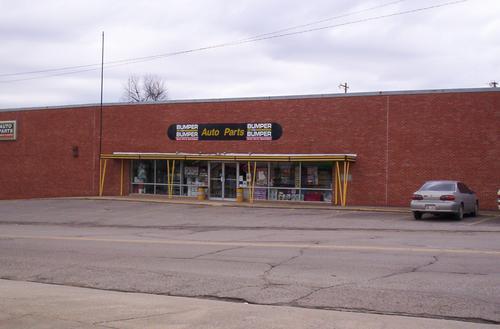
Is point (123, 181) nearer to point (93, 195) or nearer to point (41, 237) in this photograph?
point (93, 195)

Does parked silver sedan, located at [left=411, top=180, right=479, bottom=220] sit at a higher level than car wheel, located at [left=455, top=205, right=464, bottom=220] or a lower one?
higher

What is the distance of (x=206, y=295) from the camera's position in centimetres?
927

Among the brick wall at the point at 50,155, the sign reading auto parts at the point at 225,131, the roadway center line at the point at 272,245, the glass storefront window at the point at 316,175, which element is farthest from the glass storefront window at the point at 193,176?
the roadway center line at the point at 272,245

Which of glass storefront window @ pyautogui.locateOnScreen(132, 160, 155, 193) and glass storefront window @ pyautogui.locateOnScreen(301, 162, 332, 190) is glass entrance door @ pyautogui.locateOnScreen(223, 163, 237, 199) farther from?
glass storefront window @ pyautogui.locateOnScreen(132, 160, 155, 193)

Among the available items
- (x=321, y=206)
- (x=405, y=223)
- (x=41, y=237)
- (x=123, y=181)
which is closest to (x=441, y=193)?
(x=405, y=223)

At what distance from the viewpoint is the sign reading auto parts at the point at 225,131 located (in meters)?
31.9

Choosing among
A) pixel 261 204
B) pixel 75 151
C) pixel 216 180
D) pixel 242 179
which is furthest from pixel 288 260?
pixel 75 151

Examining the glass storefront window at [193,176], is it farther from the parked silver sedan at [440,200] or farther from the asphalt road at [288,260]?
the parked silver sedan at [440,200]

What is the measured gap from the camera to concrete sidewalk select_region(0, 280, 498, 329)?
Answer: 7094 millimetres

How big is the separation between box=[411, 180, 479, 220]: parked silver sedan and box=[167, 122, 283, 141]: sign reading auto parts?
1101cm

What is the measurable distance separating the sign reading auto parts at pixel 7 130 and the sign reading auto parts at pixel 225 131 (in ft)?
40.7

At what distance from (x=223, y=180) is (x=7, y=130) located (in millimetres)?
A: 16772

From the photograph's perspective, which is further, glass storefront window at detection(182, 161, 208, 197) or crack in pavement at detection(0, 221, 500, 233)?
glass storefront window at detection(182, 161, 208, 197)

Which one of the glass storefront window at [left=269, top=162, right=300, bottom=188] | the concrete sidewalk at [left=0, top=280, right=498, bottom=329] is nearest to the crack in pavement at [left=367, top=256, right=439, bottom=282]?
the concrete sidewalk at [left=0, top=280, right=498, bottom=329]
